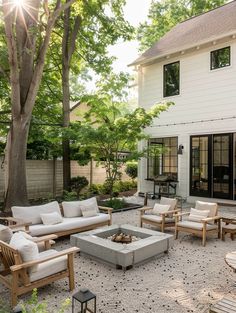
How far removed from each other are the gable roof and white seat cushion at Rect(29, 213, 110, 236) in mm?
7931

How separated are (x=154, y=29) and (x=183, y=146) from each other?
11.2 metres

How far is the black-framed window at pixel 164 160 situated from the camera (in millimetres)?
12080

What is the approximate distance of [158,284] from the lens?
13.7 feet

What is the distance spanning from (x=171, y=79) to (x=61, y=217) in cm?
847

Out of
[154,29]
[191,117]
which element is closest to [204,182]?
[191,117]

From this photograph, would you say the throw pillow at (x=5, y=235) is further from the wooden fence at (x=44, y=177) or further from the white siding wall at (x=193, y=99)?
the white siding wall at (x=193, y=99)

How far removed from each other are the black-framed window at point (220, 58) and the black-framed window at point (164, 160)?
330cm

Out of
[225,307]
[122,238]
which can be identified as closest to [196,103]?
[122,238]

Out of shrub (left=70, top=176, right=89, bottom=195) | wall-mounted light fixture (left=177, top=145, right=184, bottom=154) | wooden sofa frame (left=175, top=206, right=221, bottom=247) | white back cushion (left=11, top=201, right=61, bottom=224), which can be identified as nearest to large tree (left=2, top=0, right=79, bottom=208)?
white back cushion (left=11, top=201, right=61, bottom=224)

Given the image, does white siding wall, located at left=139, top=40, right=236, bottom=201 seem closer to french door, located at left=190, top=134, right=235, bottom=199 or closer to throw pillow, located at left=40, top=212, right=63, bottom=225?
french door, located at left=190, top=134, right=235, bottom=199

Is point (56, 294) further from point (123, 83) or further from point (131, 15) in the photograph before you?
point (131, 15)

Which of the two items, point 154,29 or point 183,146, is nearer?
point 183,146

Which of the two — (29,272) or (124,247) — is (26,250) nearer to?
(29,272)

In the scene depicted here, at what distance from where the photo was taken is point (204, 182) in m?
11.0
